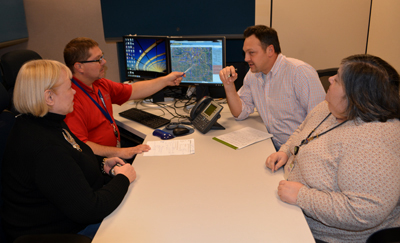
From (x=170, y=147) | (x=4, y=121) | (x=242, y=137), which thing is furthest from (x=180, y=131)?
(x=4, y=121)

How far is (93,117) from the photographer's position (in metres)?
1.96

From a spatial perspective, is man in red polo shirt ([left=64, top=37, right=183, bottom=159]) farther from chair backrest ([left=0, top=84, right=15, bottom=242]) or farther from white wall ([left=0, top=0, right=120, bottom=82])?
white wall ([left=0, top=0, right=120, bottom=82])

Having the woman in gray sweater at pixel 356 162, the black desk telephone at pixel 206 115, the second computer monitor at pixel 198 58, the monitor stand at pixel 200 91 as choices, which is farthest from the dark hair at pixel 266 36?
the woman in gray sweater at pixel 356 162

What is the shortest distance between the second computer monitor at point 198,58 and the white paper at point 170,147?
774 mm

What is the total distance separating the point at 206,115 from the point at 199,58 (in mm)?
647

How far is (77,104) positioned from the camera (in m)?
1.87

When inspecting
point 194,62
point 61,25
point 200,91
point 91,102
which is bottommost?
point 200,91

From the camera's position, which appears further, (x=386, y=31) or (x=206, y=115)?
(x=386, y=31)

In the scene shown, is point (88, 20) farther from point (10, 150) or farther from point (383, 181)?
point (383, 181)

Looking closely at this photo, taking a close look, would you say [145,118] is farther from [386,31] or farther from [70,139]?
[386,31]

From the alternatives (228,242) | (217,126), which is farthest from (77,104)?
(228,242)

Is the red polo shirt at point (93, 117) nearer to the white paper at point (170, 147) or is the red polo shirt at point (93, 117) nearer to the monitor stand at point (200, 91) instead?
the white paper at point (170, 147)

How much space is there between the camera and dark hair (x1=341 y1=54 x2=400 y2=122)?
110 centimetres

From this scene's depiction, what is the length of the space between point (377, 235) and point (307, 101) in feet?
3.46
